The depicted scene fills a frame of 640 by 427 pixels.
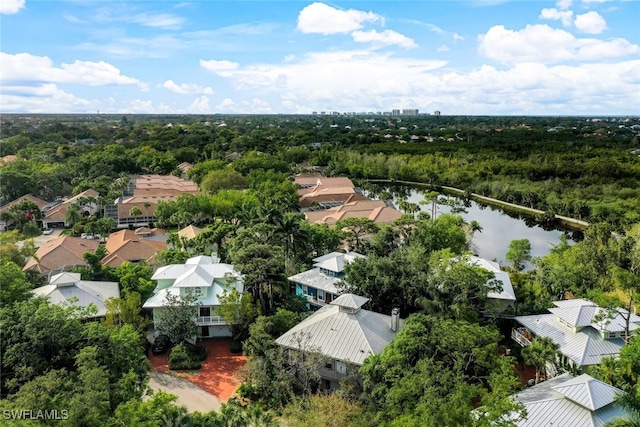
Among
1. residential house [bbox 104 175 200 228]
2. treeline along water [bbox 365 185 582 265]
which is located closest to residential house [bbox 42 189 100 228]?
residential house [bbox 104 175 200 228]

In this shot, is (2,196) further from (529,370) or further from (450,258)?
(529,370)

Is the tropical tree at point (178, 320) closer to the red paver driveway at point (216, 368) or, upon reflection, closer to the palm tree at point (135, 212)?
the red paver driveway at point (216, 368)

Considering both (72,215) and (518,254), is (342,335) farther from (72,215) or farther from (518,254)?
(72,215)

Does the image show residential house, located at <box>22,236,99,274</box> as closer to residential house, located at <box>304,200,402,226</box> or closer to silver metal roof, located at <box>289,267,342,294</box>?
silver metal roof, located at <box>289,267,342,294</box>

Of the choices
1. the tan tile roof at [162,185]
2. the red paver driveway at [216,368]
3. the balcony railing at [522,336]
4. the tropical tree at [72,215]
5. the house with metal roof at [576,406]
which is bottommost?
the red paver driveway at [216,368]

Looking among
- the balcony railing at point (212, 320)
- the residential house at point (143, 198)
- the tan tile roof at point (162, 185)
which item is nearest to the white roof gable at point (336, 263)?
the balcony railing at point (212, 320)
